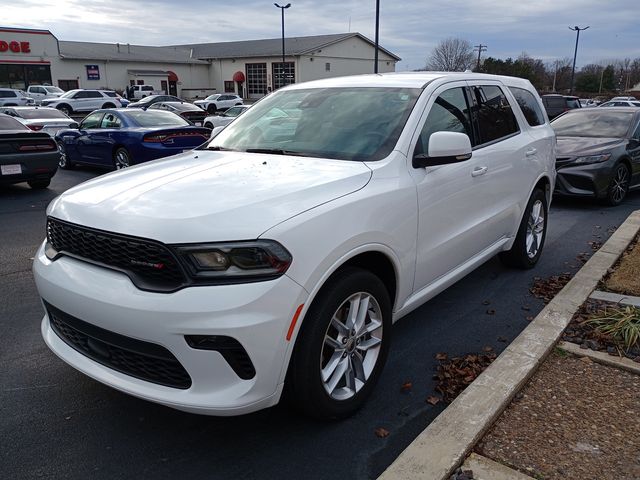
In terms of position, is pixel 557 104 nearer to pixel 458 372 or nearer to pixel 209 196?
pixel 458 372

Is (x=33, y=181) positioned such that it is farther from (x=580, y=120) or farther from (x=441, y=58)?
(x=441, y=58)

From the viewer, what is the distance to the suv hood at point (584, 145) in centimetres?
892

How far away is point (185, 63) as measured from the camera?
63188 mm

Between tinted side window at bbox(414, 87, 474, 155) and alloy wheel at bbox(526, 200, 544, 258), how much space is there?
5.37 feet

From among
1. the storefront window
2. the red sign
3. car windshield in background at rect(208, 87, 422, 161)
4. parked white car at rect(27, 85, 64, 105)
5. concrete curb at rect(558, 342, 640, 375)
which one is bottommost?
concrete curb at rect(558, 342, 640, 375)

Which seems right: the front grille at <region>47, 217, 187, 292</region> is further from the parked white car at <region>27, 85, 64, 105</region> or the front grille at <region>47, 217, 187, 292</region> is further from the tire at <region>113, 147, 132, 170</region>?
the parked white car at <region>27, 85, 64, 105</region>

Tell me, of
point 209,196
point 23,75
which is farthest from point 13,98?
point 209,196

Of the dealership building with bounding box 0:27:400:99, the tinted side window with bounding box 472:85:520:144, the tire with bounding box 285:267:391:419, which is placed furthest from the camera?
the dealership building with bounding box 0:27:400:99

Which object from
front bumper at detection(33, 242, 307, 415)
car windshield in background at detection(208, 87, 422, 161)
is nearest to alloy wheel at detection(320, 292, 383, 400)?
front bumper at detection(33, 242, 307, 415)

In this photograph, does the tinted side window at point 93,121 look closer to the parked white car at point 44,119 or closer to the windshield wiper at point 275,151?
the parked white car at point 44,119

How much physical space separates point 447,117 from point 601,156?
5967 millimetres

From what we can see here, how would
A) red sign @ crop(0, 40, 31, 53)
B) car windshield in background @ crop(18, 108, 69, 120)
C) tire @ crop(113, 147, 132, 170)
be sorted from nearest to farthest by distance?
1. tire @ crop(113, 147, 132, 170)
2. car windshield in background @ crop(18, 108, 69, 120)
3. red sign @ crop(0, 40, 31, 53)

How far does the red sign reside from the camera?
1854 inches

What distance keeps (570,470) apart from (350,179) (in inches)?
71.1
